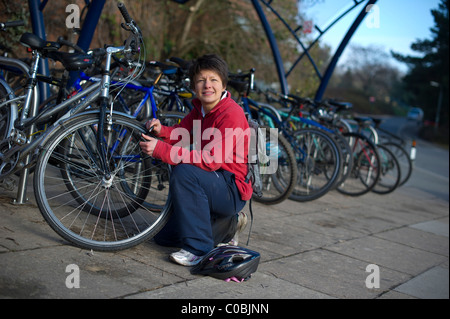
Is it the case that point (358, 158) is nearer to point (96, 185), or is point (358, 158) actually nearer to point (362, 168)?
point (362, 168)

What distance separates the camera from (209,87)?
3.26 m

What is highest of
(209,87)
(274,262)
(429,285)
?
(209,87)

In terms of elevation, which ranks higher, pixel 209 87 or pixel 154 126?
pixel 209 87

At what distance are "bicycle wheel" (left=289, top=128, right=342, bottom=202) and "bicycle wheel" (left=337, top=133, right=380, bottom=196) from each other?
138 cm

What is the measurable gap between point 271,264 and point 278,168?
91.1 inches

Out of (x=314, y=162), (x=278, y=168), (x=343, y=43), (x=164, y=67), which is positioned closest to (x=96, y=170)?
(x=164, y=67)

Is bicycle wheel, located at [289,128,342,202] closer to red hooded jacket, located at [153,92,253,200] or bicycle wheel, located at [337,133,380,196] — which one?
bicycle wheel, located at [337,133,380,196]

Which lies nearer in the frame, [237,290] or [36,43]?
[237,290]

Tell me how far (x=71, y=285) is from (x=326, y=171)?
4201 mm

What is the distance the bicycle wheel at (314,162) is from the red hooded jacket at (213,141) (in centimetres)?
285

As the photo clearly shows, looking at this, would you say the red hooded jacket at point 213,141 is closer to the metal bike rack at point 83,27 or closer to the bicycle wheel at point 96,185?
the bicycle wheel at point 96,185

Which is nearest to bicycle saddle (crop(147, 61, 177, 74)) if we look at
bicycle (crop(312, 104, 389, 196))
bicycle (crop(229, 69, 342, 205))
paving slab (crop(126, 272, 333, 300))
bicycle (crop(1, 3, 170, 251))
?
bicycle (crop(229, 69, 342, 205))
